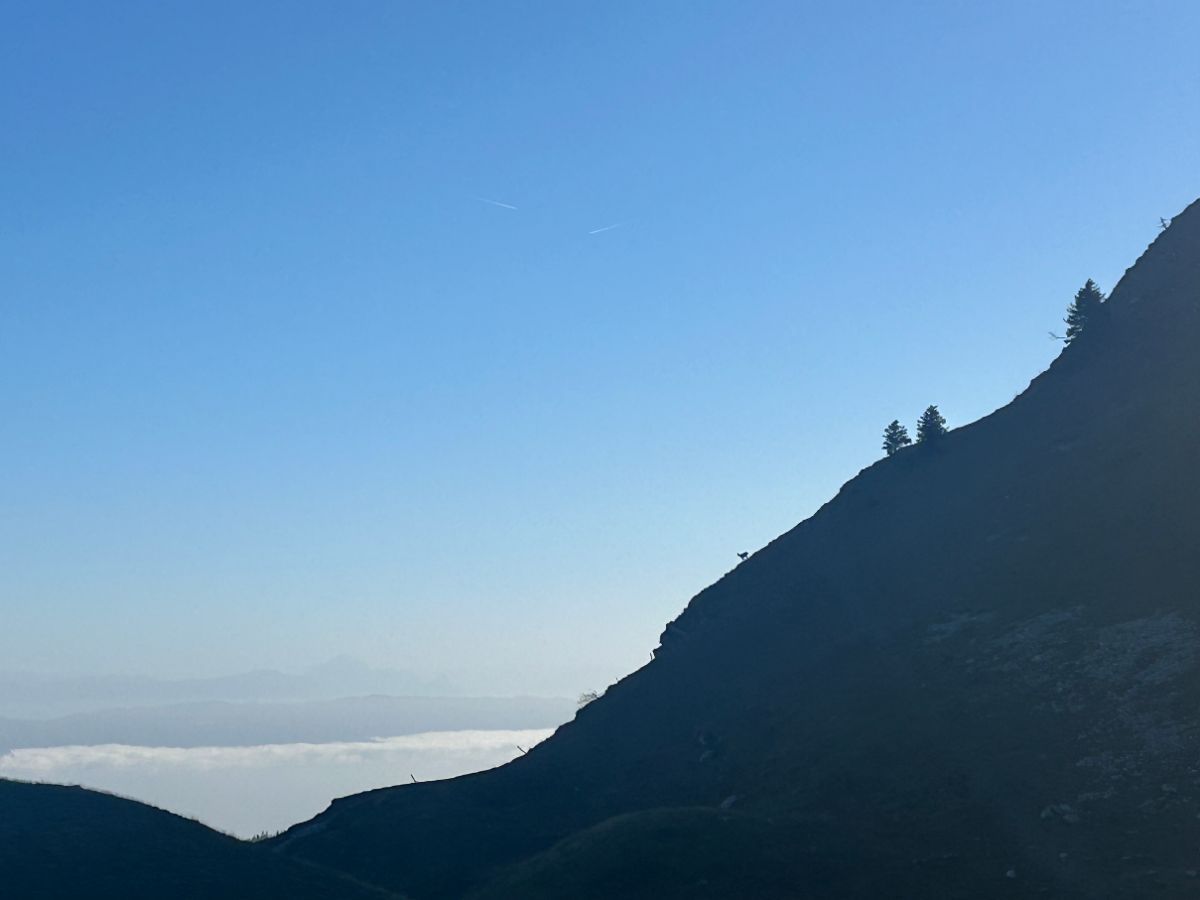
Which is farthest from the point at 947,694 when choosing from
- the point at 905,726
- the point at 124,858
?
the point at 124,858

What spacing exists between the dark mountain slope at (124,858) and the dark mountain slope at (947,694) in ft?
41.7

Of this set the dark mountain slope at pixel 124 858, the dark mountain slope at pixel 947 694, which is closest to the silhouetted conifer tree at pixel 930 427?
the dark mountain slope at pixel 947 694

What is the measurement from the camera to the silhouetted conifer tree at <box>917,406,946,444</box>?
117 m

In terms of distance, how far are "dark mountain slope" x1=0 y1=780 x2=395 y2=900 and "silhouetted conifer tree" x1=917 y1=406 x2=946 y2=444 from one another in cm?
8325

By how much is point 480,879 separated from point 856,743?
85.4 feet

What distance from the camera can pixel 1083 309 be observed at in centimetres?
11856

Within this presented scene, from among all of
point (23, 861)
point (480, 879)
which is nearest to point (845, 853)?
point (480, 879)

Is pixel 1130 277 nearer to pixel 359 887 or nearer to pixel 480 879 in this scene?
pixel 480 879

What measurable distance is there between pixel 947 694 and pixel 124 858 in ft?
167

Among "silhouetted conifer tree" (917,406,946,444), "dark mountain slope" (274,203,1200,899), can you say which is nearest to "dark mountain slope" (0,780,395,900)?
"dark mountain slope" (274,203,1200,899)

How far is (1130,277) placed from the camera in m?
120

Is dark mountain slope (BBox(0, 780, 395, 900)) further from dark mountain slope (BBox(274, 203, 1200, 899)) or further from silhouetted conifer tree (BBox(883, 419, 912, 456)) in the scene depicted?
silhouetted conifer tree (BBox(883, 419, 912, 456))

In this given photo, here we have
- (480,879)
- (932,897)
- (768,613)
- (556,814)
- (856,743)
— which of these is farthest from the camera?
(768,613)

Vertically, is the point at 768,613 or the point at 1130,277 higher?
the point at 1130,277
